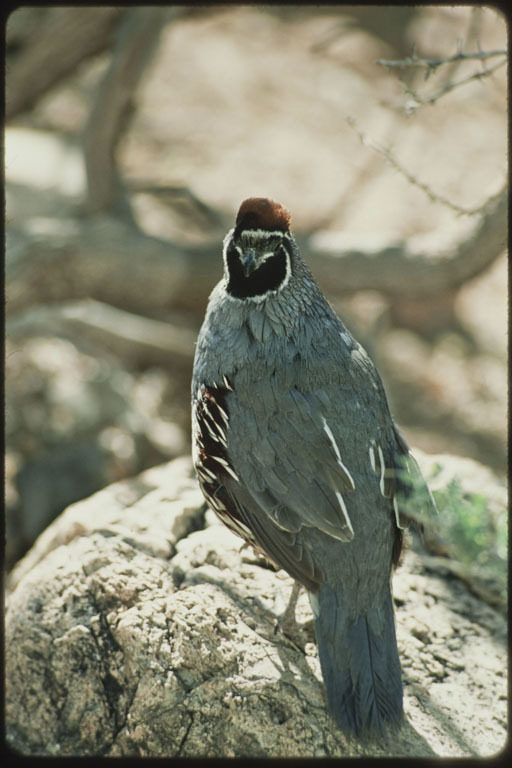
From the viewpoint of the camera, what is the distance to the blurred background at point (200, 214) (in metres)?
7.24

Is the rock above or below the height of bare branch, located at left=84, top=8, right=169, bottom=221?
below

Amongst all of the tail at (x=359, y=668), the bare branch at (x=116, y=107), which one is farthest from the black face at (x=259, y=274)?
the bare branch at (x=116, y=107)

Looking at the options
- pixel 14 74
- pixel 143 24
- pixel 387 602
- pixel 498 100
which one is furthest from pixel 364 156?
pixel 387 602

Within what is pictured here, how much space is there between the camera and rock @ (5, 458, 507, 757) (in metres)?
3.31

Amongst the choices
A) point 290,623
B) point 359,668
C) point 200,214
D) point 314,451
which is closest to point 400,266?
point 200,214

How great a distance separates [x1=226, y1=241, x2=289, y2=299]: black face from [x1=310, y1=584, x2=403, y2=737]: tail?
140 centimetres

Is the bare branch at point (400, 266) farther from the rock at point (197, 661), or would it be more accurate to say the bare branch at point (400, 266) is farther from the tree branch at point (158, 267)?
the rock at point (197, 661)

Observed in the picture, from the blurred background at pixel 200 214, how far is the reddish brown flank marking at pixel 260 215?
2.28 metres

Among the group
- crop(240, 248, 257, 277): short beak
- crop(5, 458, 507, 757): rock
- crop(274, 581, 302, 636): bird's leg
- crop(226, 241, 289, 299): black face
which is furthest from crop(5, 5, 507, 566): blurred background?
crop(274, 581, 302, 636): bird's leg

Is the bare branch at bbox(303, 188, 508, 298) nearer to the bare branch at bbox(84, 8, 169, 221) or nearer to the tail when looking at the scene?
the bare branch at bbox(84, 8, 169, 221)

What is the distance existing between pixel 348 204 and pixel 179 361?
309 centimetres

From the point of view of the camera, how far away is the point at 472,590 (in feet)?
13.7

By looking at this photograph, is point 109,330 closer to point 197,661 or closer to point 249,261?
point 249,261

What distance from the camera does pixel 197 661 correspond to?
3443 mm
